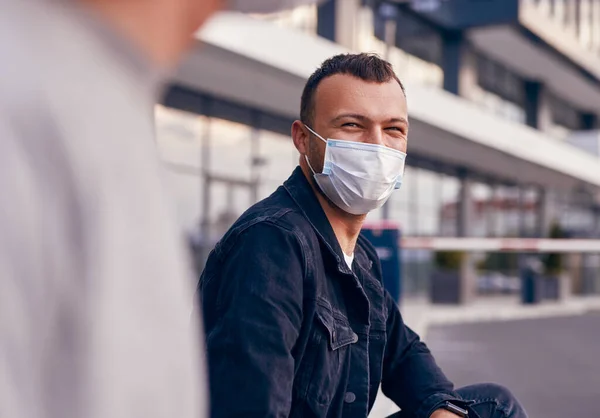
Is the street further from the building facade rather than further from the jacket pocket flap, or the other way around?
the jacket pocket flap

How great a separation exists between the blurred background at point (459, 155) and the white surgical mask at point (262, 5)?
0.05 meters

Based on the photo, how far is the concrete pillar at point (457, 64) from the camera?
21438 mm

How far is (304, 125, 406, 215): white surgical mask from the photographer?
2.51 meters

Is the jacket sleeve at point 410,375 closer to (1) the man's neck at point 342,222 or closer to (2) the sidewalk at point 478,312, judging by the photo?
(1) the man's neck at point 342,222

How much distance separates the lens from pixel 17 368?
2.16ft

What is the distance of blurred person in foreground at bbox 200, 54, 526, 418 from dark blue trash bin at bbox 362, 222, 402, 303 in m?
4.85

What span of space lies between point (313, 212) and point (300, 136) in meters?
0.41

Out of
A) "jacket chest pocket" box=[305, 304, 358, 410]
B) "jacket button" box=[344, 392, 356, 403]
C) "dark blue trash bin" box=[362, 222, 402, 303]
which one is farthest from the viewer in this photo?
"dark blue trash bin" box=[362, 222, 402, 303]

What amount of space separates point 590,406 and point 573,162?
66.7 feet

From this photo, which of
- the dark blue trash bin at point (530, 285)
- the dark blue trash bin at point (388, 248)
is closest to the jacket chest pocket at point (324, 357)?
the dark blue trash bin at point (388, 248)

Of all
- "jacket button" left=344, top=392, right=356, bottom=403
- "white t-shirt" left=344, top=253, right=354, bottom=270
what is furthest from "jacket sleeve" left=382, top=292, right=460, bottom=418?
"jacket button" left=344, top=392, right=356, bottom=403

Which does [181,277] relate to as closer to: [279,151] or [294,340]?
[294,340]

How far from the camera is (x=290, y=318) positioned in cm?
191

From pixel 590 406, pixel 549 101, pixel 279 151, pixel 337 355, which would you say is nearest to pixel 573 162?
pixel 549 101
